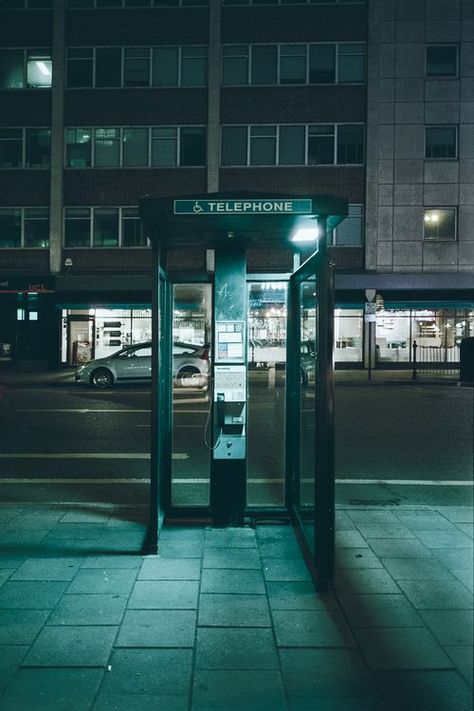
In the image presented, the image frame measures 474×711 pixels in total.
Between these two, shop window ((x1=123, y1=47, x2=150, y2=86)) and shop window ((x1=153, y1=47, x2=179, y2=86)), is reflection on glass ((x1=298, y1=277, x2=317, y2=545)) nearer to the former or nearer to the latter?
shop window ((x1=153, y1=47, x2=179, y2=86))

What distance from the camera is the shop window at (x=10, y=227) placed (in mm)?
29875

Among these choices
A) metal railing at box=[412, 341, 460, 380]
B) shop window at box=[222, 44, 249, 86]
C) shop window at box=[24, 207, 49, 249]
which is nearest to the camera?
metal railing at box=[412, 341, 460, 380]

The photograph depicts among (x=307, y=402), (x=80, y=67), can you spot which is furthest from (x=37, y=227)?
(x=307, y=402)

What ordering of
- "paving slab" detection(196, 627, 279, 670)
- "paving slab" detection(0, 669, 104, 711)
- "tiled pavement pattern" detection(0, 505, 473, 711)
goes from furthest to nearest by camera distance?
"paving slab" detection(196, 627, 279, 670) → "tiled pavement pattern" detection(0, 505, 473, 711) → "paving slab" detection(0, 669, 104, 711)

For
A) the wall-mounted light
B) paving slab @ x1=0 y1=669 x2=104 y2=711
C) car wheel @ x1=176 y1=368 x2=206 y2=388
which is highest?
the wall-mounted light

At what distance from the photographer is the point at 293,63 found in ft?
94.3

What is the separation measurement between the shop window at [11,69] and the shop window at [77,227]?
19.8 ft

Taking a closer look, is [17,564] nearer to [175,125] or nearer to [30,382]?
[30,382]

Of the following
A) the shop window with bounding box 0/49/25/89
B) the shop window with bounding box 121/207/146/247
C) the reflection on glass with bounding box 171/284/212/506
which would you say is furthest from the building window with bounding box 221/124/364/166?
the reflection on glass with bounding box 171/284/212/506

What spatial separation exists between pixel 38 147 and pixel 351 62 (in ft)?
47.1

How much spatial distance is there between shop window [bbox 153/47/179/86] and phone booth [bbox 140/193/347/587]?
79.9 ft

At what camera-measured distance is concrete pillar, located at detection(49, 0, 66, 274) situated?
28984 millimetres

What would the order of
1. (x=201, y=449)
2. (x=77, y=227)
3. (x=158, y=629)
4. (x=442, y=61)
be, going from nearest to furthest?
(x=158, y=629), (x=201, y=449), (x=442, y=61), (x=77, y=227)

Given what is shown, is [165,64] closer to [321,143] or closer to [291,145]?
[291,145]
